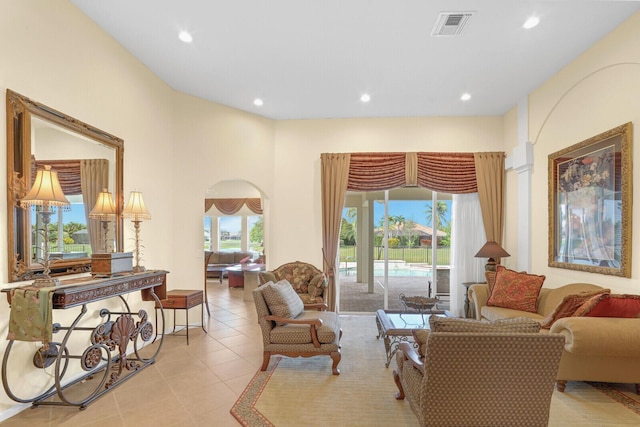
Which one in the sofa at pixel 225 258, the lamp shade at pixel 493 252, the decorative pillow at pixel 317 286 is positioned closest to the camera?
the decorative pillow at pixel 317 286

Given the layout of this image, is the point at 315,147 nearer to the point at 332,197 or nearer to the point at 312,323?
the point at 332,197

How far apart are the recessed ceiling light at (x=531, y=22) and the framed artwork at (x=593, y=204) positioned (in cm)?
137

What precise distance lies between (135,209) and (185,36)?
6.43 feet

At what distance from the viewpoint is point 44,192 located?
2.46m

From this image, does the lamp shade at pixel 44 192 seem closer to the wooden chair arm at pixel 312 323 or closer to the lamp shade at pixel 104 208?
the lamp shade at pixel 104 208

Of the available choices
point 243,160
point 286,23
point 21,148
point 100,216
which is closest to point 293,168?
point 243,160

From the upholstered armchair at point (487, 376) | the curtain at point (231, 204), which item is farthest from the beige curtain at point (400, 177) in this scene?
the curtain at point (231, 204)

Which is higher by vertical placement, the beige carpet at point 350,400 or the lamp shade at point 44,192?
the lamp shade at point 44,192

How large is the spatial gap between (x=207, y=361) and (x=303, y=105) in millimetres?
3946

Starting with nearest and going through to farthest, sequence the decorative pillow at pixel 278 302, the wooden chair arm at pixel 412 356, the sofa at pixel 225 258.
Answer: the wooden chair arm at pixel 412 356, the decorative pillow at pixel 278 302, the sofa at pixel 225 258

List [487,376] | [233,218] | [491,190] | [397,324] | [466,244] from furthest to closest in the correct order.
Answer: [233,218] → [466,244] → [491,190] → [397,324] → [487,376]

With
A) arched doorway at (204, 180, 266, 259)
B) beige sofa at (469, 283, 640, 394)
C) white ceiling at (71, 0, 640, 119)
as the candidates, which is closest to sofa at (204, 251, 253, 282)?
arched doorway at (204, 180, 266, 259)

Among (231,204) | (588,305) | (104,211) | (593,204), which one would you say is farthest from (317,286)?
(231,204)

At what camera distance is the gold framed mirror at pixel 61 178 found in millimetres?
2502
